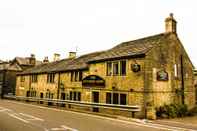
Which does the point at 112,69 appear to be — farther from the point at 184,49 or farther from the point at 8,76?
the point at 8,76

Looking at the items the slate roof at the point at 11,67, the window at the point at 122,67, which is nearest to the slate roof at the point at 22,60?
the slate roof at the point at 11,67

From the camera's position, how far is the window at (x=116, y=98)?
902 inches

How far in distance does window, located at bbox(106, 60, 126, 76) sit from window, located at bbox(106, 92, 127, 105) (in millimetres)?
2081

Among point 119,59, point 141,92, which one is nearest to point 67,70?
point 119,59

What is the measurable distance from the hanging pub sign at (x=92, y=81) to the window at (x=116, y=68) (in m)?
1.17

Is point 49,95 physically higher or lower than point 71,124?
higher

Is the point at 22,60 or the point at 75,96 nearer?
the point at 75,96

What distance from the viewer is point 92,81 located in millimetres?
27156

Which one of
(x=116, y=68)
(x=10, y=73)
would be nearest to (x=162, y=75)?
(x=116, y=68)

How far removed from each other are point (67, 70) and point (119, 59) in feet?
35.8

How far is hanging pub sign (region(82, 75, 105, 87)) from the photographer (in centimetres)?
2600

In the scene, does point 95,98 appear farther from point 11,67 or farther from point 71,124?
point 11,67

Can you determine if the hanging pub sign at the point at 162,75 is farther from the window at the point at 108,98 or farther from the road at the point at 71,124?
the road at the point at 71,124

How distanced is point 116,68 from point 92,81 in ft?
13.1
